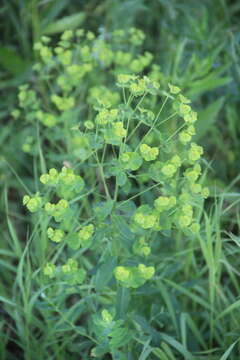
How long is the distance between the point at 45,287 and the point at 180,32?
141cm

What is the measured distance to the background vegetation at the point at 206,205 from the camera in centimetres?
145

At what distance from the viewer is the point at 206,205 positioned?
2064 mm

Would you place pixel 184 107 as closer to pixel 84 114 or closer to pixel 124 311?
pixel 124 311

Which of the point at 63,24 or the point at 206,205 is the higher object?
the point at 63,24

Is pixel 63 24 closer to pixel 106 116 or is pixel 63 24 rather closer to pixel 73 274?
pixel 106 116

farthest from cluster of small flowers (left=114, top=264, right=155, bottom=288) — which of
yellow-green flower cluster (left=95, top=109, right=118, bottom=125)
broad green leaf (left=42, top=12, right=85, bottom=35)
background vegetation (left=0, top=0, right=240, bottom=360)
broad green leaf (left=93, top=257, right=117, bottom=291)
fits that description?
broad green leaf (left=42, top=12, right=85, bottom=35)

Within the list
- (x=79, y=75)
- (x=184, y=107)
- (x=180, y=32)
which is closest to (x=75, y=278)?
(x=184, y=107)

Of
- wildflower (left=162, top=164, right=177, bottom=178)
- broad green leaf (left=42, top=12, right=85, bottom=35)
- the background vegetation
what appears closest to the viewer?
wildflower (left=162, top=164, right=177, bottom=178)

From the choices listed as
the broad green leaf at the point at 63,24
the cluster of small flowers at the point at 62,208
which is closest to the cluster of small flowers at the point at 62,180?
the cluster of small flowers at the point at 62,208

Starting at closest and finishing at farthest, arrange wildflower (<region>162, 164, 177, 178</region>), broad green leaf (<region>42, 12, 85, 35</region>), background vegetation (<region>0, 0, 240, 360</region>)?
wildflower (<region>162, 164, 177, 178</region>) < background vegetation (<region>0, 0, 240, 360</region>) < broad green leaf (<region>42, 12, 85, 35</region>)

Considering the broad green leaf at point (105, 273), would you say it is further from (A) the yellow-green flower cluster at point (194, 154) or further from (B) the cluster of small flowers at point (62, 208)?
(A) the yellow-green flower cluster at point (194, 154)

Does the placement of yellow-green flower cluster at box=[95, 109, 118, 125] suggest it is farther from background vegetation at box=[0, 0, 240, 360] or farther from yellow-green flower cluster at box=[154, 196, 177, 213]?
background vegetation at box=[0, 0, 240, 360]

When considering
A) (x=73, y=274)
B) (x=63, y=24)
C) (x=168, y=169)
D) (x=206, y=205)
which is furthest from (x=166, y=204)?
(x=63, y=24)

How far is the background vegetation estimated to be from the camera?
1.45 metres
